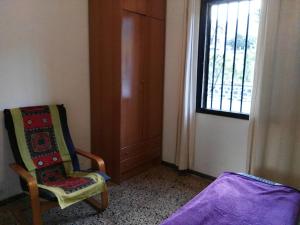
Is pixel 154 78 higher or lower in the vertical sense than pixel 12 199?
higher

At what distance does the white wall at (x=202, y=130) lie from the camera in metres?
2.91

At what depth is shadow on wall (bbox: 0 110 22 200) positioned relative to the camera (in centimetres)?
251

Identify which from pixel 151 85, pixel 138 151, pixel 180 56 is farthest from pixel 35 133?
pixel 180 56

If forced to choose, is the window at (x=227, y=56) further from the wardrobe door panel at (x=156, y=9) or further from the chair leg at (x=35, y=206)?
the chair leg at (x=35, y=206)

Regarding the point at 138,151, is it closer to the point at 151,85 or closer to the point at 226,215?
the point at 151,85

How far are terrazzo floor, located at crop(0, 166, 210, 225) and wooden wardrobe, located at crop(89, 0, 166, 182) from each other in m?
0.26

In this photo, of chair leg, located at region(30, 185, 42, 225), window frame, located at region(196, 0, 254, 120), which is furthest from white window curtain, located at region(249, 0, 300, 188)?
chair leg, located at region(30, 185, 42, 225)

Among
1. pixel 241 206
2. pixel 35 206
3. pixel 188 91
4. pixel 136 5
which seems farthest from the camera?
pixel 188 91

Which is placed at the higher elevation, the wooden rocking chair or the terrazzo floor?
the wooden rocking chair

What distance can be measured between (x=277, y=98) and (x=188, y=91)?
3.35 feet

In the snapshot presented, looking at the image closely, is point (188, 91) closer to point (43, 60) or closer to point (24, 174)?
point (43, 60)

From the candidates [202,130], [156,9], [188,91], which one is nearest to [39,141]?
[188,91]

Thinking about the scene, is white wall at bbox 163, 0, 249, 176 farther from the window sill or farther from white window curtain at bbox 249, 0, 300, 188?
white window curtain at bbox 249, 0, 300, 188

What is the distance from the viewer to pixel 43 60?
2.70m
